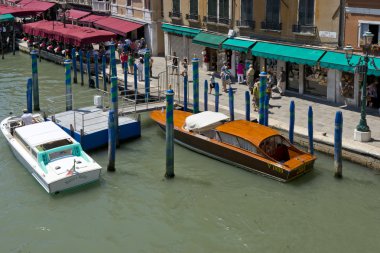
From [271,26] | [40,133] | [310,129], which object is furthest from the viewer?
[271,26]

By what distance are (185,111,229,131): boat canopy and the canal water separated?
4.16 feet

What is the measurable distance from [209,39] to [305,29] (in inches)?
306

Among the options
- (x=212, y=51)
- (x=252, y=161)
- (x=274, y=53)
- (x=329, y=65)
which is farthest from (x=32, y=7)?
(x=252, y=161)

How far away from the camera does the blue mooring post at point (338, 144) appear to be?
64.8 ft

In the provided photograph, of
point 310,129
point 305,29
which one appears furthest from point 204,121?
point 305,29

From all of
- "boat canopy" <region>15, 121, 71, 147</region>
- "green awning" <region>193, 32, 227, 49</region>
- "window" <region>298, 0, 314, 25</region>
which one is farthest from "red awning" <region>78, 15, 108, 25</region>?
"boat canopy" <region>15, 121, 71, 147</region>

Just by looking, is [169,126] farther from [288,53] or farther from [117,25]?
[117,25]

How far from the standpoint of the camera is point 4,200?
63.7 ft

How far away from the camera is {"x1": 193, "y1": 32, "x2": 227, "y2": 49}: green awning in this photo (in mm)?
33531

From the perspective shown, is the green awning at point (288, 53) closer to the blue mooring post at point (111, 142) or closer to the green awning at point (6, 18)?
the blue mooring post at point (111, 142)

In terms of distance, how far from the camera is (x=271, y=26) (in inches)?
1191

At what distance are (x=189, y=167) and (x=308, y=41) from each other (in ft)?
34.9

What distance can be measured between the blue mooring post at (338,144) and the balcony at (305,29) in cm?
911

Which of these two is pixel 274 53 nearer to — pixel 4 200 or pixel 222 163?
pixel 222 163
